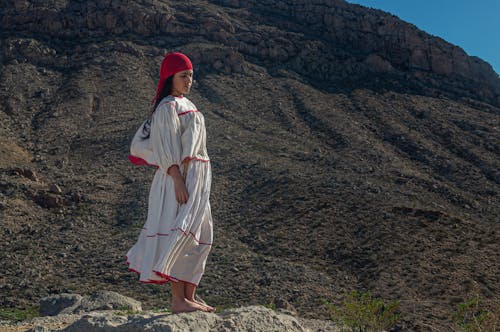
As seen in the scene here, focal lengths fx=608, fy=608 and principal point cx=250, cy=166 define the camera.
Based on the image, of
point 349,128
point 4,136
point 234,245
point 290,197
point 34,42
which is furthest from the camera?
point 34,42

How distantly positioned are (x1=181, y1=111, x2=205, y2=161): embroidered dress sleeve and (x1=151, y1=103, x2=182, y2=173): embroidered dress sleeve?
0.13 ft


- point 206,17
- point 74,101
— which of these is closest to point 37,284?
point 74,101

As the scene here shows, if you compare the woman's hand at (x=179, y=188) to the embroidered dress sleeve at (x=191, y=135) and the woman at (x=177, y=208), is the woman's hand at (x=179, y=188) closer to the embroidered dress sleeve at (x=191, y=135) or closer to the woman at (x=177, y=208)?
the woman at (x=177, y=208)

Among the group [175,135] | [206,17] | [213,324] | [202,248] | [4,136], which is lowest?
[4,136]

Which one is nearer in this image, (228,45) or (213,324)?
(213,324)

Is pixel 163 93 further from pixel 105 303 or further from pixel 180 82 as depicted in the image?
pixel 105 303

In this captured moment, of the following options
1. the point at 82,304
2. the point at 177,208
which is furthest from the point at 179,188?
the point at 82,304

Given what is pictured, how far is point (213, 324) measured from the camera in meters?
3.84

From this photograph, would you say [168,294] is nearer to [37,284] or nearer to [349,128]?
[37,284]

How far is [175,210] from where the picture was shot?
12.7 ft

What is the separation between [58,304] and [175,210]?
5.61 meters

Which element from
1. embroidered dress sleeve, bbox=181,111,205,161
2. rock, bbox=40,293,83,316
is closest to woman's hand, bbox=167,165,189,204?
embroidered dress sleeve, bbox=181,111,205,161

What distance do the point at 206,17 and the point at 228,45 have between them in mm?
3051

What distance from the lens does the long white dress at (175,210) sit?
12.5 feet
